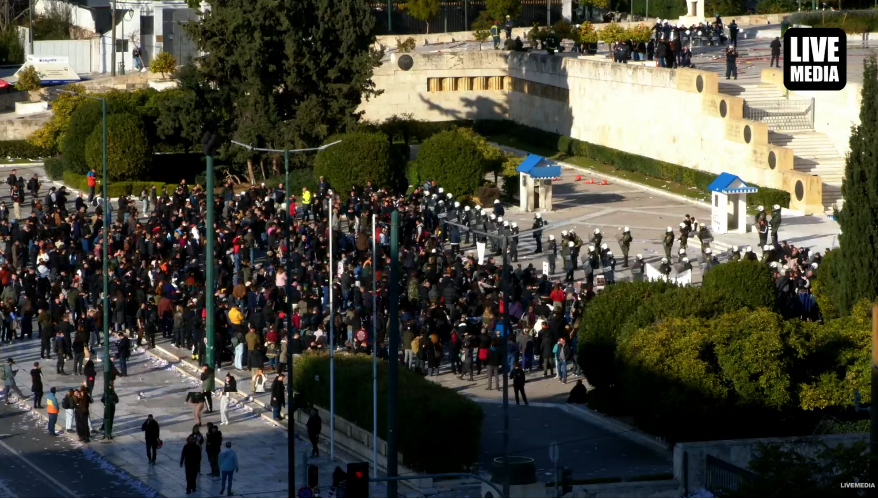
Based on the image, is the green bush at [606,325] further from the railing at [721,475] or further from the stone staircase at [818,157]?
the stone staircase at [818,157]

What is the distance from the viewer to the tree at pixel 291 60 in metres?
58.8

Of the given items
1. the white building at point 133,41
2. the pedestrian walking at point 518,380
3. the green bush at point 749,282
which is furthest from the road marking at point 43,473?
the white building at point 133,41

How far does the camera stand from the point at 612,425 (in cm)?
3222

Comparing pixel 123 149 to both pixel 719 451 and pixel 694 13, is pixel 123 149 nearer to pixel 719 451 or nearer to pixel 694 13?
pixel 694 13

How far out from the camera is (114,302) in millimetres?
39312

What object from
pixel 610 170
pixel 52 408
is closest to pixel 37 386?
pixel 52 408

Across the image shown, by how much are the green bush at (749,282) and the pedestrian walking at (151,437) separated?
12179 millimetres

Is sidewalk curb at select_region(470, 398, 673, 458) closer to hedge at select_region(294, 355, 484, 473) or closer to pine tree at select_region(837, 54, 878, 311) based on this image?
hedge at select_region(294, 355, 484, 473)

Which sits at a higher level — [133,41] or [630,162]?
[133,41]

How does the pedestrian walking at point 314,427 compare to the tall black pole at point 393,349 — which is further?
the pedestrian walking at point 314,427

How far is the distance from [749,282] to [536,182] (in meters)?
19.3

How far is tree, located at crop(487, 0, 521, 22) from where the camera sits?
3238 inches

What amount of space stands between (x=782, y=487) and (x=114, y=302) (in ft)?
70.9

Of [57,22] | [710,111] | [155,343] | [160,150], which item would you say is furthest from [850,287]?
[57,22]
